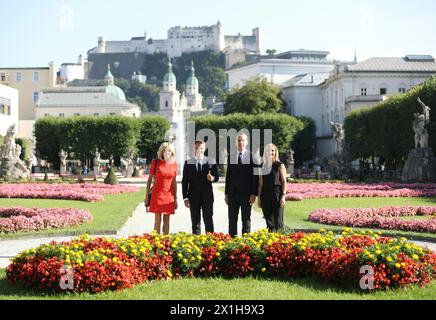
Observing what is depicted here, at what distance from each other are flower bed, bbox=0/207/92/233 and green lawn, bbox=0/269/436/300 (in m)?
7.66

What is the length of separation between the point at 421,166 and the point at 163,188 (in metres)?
28.7

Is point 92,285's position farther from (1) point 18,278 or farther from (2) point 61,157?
(2) point 61,157

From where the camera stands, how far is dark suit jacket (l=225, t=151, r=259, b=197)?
43.6 ft

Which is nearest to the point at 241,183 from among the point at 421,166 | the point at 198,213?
the point at 198,213

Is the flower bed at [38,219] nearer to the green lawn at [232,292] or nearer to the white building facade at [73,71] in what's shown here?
the green lawn at [232,292]

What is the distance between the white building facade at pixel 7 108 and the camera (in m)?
67.7

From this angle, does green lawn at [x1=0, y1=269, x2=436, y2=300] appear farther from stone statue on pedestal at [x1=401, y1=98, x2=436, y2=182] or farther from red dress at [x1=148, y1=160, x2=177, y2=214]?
stone statue on pedestal at [x1=401, y1=98, x2=436, y2=182]

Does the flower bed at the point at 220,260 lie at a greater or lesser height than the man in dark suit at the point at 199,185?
lesser

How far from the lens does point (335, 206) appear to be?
25375mm

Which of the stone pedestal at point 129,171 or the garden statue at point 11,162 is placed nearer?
the garden statue at point 11,162

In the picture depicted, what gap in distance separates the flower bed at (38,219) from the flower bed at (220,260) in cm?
697

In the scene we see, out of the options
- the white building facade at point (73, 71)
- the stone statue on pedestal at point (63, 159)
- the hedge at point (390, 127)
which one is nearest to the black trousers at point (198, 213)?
the hedge at point (390, 127)
